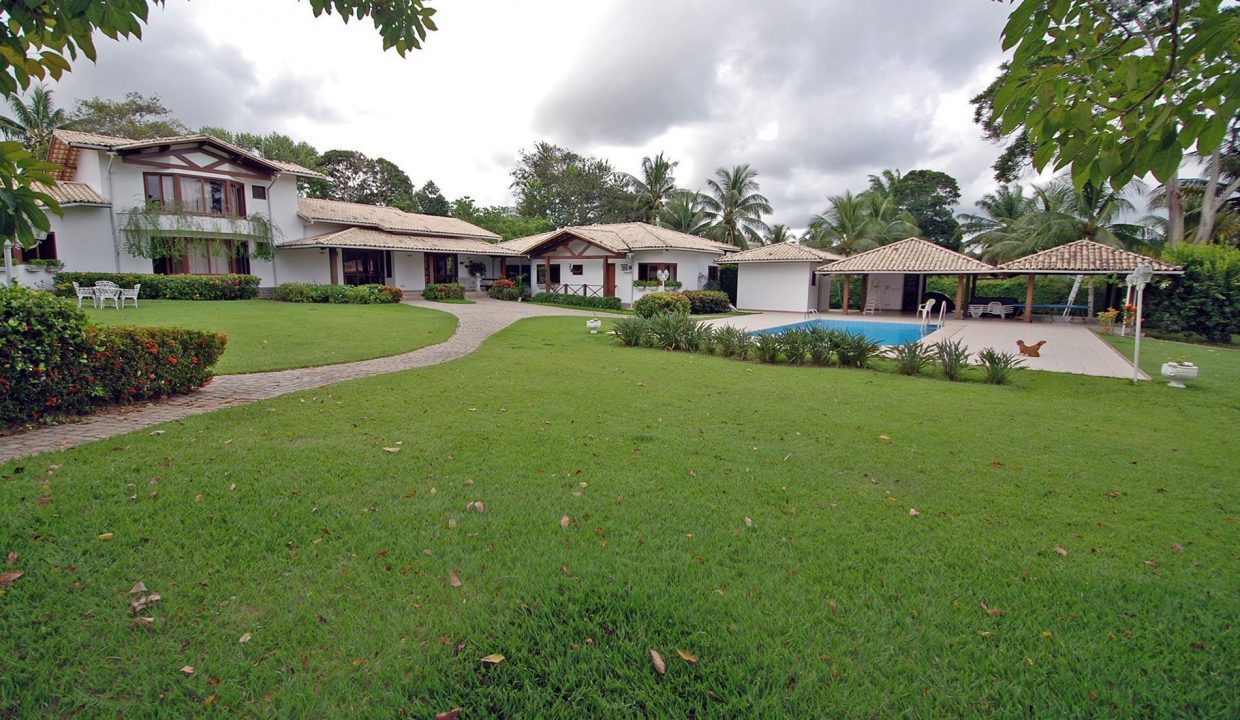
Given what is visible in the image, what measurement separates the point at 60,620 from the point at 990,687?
4.15 metres

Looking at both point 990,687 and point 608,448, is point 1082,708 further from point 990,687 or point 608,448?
point 608,448

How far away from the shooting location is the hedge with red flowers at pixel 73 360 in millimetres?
5531

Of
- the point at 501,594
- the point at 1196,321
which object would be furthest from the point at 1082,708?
the point at 1196,321

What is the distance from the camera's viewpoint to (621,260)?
29297mm

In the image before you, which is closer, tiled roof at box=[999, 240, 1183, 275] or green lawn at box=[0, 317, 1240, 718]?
green lawn at box=[0, 317, 1240, 718]

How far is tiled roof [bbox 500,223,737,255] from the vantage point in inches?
1103

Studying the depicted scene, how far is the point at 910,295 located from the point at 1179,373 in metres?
21.9

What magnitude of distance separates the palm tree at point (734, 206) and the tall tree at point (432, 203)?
22046mm

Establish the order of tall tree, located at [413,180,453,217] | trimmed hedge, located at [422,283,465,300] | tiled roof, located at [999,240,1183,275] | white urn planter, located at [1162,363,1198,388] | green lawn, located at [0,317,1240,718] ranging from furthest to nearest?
tall tree, located at [413,180,453,217]
trimmed hedge, located at [422,283,465,300]
tiled roof, located at [999,240,1183,275]
white urn planter, located at [1162,363,1198,388]
green lawn, located at [0,317,1240,718]

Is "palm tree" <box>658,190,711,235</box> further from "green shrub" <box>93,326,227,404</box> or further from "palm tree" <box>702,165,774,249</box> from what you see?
"green shrub" <box>93,326,227,404</box>

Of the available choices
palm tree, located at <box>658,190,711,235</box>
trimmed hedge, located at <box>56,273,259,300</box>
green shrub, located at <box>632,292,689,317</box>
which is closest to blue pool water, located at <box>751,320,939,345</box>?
green shrub, located at <box>632,292,689,317</box>

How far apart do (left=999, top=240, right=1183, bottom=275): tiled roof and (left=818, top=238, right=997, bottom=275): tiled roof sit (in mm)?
1355

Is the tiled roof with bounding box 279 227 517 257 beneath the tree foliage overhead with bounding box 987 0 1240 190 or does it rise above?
above

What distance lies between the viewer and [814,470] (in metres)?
4.99
